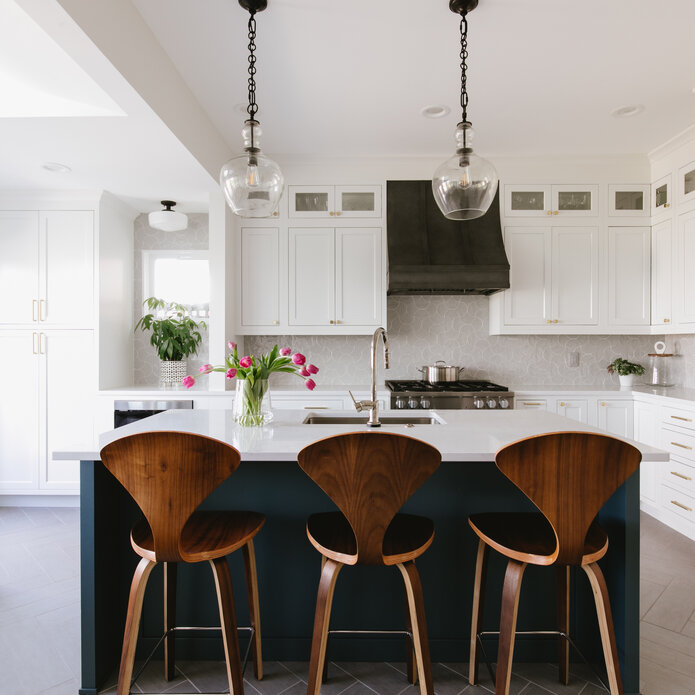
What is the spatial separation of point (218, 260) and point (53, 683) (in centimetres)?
272

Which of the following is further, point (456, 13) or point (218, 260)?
point (218, 260)

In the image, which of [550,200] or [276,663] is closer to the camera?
[276,663]

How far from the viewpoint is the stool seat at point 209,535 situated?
4.62 ft

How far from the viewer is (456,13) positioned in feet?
7.08

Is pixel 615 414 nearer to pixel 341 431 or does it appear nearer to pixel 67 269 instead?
pixel 341 431

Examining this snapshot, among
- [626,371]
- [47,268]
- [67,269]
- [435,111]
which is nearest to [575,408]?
[626,371]

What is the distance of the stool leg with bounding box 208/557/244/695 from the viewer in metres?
1.42

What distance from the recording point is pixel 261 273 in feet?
12.7

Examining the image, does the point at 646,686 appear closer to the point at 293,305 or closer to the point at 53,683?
the point at 53,683

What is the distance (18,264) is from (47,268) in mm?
212

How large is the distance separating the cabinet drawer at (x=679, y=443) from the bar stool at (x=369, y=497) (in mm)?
2516

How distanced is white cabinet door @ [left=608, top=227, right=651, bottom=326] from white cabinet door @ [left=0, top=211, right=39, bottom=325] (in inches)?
177

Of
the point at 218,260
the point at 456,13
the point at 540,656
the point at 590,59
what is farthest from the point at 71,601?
the point at 590,59

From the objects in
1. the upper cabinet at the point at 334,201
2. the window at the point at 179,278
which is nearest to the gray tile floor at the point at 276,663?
the window at the point at 179,278
